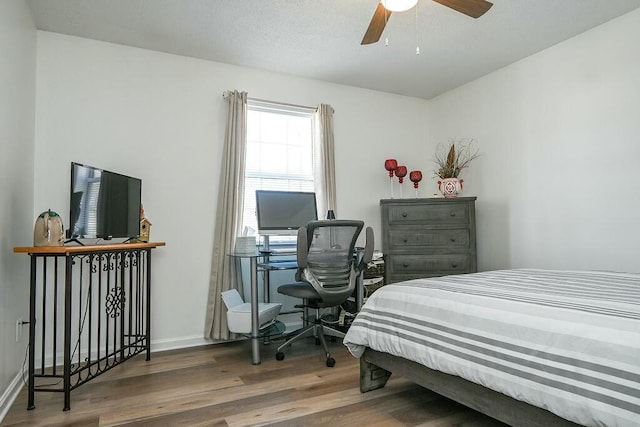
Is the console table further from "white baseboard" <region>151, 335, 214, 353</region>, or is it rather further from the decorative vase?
the decorative vase

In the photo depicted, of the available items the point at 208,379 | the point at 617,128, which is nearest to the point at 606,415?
the point at 208,379

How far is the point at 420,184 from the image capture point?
4762 mm

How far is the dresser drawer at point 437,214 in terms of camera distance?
3918 mm

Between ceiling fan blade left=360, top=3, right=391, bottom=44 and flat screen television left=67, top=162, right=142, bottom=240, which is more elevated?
ceiling fan blade left=360, top=3, right=391, bottom=44

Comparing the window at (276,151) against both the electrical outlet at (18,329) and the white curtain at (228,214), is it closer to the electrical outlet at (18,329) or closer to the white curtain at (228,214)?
the white curtain at (228,214)

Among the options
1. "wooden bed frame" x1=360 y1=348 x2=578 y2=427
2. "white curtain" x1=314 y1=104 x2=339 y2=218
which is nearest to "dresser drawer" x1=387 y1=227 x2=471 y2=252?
"white curtain" x1=314 y1=104 x2=339 y2=218

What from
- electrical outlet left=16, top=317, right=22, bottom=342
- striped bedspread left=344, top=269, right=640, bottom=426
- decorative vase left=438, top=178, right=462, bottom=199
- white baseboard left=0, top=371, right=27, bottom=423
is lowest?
white baseboard left=0, top=371, right=27, bottom=423

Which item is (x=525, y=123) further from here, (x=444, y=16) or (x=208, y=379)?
(x=208, y=379)

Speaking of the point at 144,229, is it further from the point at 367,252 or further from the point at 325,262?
the point at 367,252

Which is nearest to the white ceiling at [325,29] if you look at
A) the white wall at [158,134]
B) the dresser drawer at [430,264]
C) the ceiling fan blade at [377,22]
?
the white wall at [158,134]

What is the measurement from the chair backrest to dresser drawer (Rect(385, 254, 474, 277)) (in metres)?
1.05

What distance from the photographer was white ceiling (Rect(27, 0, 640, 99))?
9.21 ft

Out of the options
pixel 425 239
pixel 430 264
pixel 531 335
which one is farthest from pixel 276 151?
pixel 531 335

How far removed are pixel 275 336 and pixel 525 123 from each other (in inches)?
118
